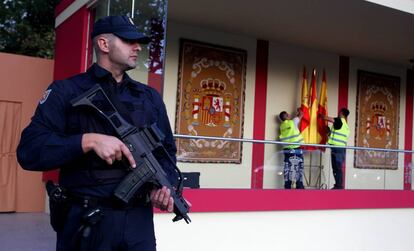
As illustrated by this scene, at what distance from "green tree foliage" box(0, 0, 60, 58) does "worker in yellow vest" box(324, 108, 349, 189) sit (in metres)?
9.10

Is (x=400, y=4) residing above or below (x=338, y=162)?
above

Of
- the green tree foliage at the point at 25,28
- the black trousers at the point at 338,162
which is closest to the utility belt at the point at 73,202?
the black trousers at the point at 338,162

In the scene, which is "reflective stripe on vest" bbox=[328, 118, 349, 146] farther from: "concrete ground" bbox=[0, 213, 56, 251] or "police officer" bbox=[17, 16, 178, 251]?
"police officer" bbox=[17, 16, 178, 251]

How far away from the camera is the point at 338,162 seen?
20.4 ft

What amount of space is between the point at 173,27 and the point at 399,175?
4067mm

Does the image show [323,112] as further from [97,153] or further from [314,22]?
[97,153]

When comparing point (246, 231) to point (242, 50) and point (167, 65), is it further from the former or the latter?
point (242, 50)

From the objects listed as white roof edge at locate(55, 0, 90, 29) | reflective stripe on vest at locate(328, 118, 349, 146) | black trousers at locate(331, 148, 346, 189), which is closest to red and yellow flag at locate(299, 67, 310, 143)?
reflective stripe on vest at locate(328, 118, 349, 146)

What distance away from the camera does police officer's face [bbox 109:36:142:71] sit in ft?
7.24

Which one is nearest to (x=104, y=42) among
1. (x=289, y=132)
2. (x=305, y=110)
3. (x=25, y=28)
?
(x=289, y=132)

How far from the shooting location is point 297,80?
938 cm

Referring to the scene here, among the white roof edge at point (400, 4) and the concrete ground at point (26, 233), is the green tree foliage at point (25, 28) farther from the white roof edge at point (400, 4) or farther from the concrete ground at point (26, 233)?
the white roof edge at point (400, 4)

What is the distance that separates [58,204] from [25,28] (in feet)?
44.4

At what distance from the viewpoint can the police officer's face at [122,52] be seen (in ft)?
7.24
